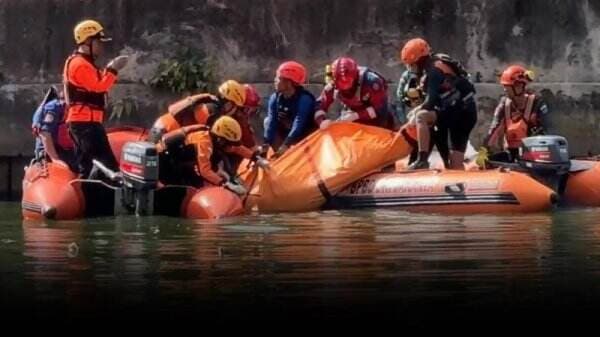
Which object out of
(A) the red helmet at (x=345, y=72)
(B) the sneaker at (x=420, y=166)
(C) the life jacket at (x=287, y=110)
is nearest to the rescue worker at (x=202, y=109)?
(C) the life jacket at (x=287, y=110)

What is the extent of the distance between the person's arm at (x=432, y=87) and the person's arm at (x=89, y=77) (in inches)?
115

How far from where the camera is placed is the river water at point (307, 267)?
7637 mm

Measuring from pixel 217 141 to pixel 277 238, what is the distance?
7.91 ft

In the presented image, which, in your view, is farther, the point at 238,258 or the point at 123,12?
the point at 123,12

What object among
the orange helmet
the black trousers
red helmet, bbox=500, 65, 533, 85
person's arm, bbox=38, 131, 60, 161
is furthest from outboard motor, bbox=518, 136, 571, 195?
person's arm, bbox=38, 131, 60, 161

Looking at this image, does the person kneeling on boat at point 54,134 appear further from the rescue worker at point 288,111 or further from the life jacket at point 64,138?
the rescue worker at point 288,111

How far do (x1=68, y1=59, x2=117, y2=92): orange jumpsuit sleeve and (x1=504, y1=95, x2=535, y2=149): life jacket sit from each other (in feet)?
13.6

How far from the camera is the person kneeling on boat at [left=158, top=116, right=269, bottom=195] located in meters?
13.2

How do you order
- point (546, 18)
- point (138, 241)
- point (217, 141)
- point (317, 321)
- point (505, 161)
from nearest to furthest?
point (317, 321) < point (138, 241) < point (217, 141) < point (505, 161) < point (546, 18)

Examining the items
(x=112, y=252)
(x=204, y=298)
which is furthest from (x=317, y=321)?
(x=112, y=252)

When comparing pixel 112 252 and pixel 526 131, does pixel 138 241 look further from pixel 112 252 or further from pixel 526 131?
pixel 526 131

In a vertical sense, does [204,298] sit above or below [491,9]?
below

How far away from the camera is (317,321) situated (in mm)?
7230

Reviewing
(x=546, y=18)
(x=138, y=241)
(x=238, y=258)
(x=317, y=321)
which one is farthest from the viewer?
(x=546, y=18)
